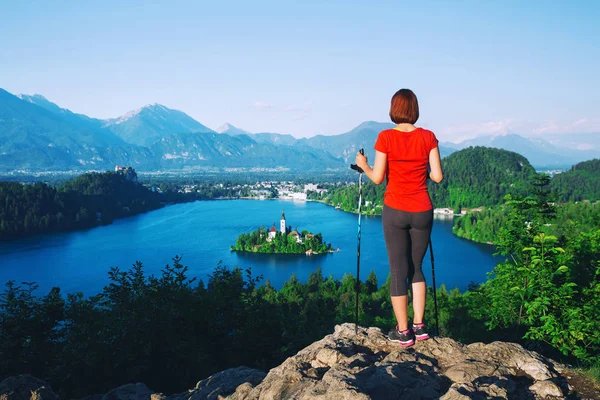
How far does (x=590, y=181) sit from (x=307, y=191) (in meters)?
57.6

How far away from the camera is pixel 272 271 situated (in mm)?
32281

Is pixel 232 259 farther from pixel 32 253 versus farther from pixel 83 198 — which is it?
pixel 83 198

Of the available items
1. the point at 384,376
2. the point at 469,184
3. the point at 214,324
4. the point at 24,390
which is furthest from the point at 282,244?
the point at 469,184

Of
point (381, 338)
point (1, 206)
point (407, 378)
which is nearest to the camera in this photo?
point (407, 378)

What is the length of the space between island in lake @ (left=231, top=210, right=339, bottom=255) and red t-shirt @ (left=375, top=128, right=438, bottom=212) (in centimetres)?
3549

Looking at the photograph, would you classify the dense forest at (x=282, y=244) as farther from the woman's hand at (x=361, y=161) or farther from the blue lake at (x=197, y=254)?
the woman's hand at (x=361, y=161)

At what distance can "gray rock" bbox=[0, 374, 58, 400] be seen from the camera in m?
3.10

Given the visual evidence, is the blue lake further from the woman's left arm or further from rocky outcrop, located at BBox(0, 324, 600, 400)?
the woman's left arm

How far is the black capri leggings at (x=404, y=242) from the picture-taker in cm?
278

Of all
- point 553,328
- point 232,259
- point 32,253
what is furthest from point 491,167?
point 553,328

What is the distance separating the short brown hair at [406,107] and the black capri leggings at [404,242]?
1.93 ft

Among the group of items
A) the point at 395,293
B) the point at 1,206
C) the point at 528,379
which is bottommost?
the point at 1,206

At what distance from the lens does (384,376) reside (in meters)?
2.45

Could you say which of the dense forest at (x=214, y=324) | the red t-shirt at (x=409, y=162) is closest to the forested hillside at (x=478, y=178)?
the dense forest at (x=214, y=324)
